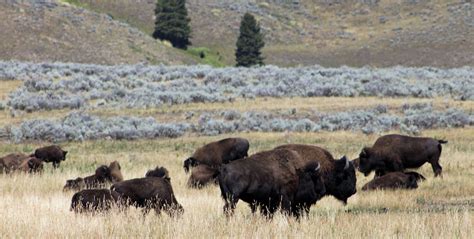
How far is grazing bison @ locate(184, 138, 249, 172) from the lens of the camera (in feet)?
67.9

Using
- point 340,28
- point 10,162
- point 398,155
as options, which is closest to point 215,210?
point 398,155

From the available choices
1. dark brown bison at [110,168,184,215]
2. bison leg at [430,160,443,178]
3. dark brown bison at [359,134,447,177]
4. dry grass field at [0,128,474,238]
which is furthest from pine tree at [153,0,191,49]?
dark brown bison at [110,168,184,215]

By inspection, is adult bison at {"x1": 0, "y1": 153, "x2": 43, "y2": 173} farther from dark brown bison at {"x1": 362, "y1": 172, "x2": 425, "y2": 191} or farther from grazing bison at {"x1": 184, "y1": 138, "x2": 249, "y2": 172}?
dark brown bison at {"x1": 362, "y1": 172, "x2": 425, "y2": 191}

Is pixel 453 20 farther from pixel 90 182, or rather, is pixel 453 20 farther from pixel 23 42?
pixel 90 182

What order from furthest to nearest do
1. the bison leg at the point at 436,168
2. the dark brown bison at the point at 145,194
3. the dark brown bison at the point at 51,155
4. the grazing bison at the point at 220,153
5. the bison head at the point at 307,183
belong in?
the dark brown bison at the point at 51,155
the grazing bison at the point at 220,153
the bison leg at the point at 436,168
the dark brown bison at the point at 145,194
the bison head at the point at 307,183

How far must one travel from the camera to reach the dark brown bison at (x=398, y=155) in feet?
63.1

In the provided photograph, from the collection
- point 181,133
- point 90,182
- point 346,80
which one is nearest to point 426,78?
point 346,80

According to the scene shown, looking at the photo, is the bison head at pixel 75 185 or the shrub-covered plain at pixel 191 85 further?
the shrub-covered plain at pixel 191 85

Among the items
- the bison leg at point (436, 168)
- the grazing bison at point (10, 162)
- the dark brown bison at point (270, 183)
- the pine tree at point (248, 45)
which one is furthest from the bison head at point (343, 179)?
the pine tree at point (248, 45)

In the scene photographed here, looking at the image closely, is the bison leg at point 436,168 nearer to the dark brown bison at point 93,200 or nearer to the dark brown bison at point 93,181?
the dark brown bison at point 93,181

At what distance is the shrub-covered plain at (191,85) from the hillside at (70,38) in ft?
50.6

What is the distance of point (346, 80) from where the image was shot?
44875 mm

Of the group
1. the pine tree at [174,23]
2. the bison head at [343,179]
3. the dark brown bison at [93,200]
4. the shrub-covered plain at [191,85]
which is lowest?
the dark brown bison at [93,200]

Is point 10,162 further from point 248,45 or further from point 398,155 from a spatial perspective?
point 248,45
